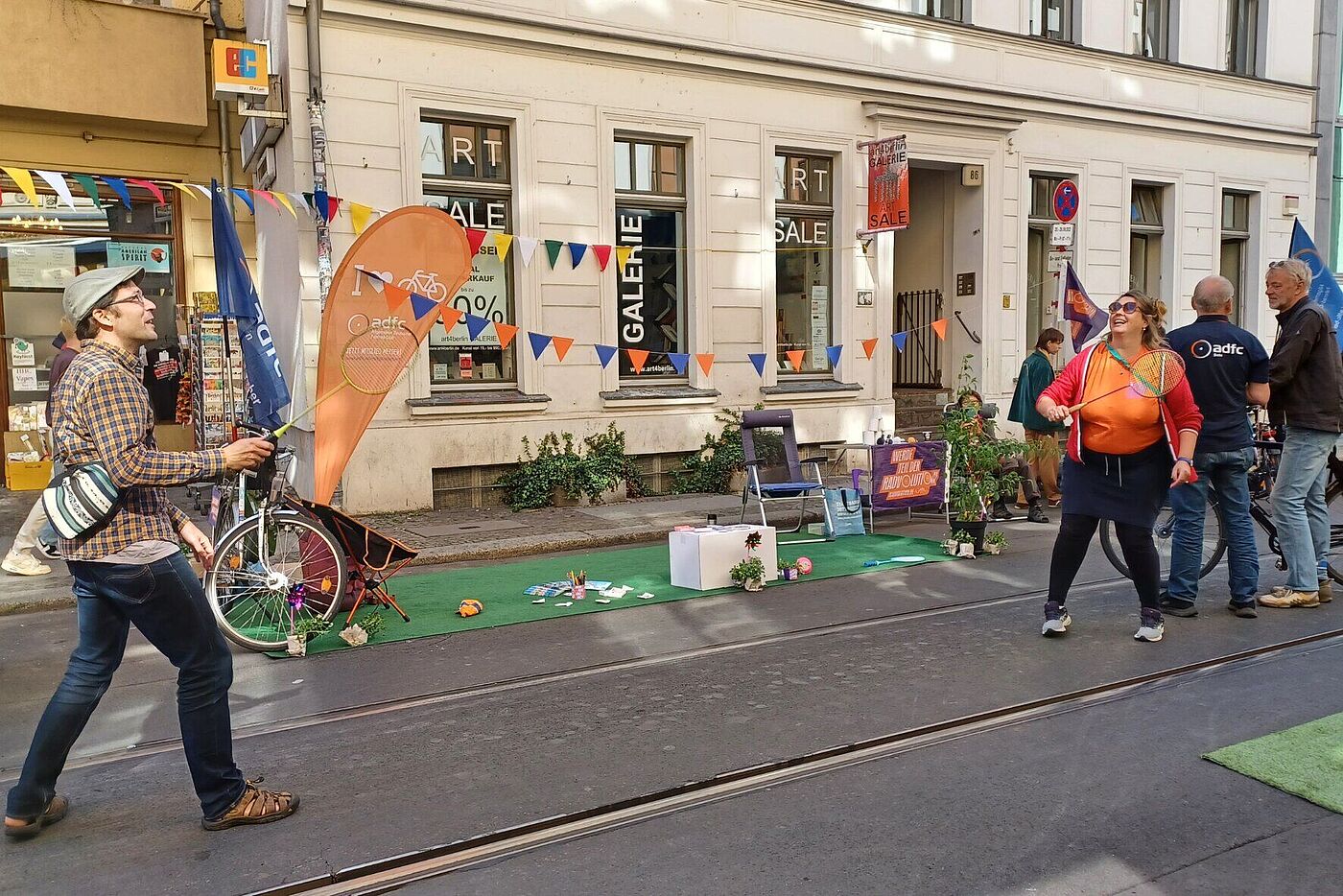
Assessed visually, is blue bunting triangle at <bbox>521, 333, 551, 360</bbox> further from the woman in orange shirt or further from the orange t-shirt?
the orange t-shirt

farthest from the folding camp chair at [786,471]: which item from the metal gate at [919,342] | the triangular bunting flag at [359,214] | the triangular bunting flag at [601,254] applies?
the metal gate at [919,342]

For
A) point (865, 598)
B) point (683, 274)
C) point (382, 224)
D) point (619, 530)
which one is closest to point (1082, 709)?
point (865, 598)

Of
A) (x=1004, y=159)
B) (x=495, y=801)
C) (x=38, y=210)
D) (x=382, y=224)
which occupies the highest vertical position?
(x=1004, y=159)

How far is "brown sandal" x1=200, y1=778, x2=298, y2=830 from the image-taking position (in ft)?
12.7

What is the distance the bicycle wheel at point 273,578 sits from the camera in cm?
641

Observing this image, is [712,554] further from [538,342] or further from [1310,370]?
[538,342]

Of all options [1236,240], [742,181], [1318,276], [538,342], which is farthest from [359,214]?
[1236,240]

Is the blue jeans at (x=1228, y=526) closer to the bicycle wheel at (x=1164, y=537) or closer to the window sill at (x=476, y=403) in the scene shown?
the bicycle wheel at (x=1164, y=537)

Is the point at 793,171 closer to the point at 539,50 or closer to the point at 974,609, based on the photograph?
the point at 539,50

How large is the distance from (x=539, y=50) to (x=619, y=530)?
5.52m

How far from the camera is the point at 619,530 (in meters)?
10.2

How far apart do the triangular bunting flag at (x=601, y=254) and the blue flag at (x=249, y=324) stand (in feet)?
15.5

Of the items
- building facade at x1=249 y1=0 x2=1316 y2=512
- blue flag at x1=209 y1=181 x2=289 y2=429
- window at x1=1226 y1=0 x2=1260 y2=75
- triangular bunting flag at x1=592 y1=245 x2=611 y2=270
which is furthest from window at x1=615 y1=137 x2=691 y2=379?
window at x1=1226 y1=0 x2=1260 y2=75

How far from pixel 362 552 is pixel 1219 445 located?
17.7ft
